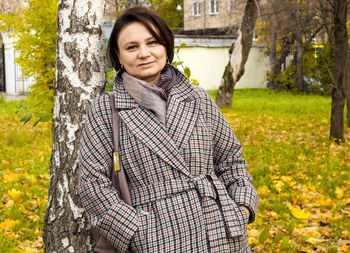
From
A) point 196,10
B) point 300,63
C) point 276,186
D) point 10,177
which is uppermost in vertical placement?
point 196,10

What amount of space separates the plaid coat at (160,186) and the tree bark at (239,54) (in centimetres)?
1058

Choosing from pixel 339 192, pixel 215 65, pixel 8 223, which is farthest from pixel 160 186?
pixel 215 65

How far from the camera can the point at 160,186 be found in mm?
1974

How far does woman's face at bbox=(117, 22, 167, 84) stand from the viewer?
6.91 feet

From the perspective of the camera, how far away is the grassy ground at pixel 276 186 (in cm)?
396

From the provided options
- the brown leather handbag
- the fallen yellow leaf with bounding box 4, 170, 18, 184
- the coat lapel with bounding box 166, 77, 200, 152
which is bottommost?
the fallen yellow leaf with bounding box 4, 170, 18, 184

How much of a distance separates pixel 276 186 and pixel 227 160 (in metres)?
3.36

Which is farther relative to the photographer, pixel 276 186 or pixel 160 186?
pixel 276 186

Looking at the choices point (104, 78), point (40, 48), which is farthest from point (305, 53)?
point (104, 78)

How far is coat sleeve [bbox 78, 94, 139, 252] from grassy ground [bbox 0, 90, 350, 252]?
1950mm

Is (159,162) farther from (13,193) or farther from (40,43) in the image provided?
(40,43)

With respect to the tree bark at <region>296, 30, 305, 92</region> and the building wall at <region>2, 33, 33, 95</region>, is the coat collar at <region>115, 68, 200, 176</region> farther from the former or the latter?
the tree bark at <region>296, 30, 305, 92</region>

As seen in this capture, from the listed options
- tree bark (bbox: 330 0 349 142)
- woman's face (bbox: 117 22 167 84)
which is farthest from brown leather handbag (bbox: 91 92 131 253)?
tree bark (bbox: 330 0 349 142)

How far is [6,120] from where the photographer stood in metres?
10.7
